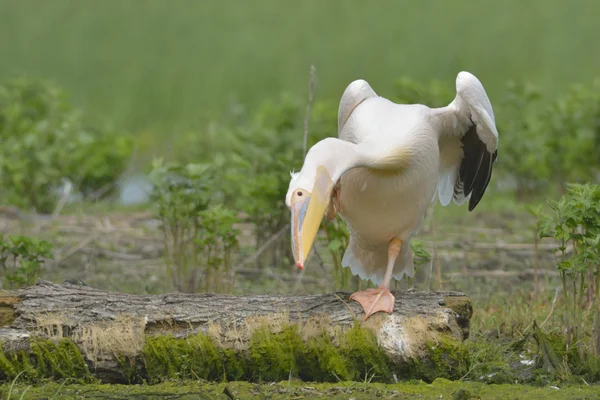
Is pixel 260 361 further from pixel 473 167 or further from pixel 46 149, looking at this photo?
pixel 46 149

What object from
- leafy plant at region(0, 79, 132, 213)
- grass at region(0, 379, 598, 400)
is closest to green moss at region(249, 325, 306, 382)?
grass at region(0, 379, 598, 400)

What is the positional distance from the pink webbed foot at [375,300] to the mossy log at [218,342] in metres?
0.04

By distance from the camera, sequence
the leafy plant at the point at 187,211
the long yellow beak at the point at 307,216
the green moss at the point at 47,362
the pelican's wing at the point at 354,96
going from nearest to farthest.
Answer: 1. the long yellow beak at the point at 307,216
2. the green moss at the point at 47,362
3. the pelican's wing at the point at 354,96
4. the leafy plant at the point at 187,211

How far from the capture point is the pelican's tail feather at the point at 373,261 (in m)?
6.05

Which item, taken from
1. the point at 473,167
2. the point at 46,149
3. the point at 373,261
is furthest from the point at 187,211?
the point at 46,149

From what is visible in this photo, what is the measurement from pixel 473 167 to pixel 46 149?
4.98 metres

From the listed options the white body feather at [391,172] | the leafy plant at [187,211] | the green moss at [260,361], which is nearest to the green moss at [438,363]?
the green moss at [260,361]

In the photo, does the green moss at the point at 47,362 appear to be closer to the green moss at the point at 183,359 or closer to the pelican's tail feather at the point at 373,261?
the green moss at the point at 183,359

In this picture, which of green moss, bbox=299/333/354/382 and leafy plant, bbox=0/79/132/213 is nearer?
green moss, bbox=299/333/354/382

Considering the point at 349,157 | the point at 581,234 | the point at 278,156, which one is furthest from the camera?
the point at 278,156

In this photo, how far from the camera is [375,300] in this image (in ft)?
17.4

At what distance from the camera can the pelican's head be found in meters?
4.61

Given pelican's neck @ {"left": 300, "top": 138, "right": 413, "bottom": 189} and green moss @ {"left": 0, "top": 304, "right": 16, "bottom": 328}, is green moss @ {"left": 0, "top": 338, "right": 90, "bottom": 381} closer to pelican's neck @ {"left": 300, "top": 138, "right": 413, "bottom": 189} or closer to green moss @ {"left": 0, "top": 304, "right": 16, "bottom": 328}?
green moss @ {"left": 0, "top": 304, "right": 16, "bottom": 328}

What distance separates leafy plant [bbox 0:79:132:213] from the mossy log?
15.1 feet
